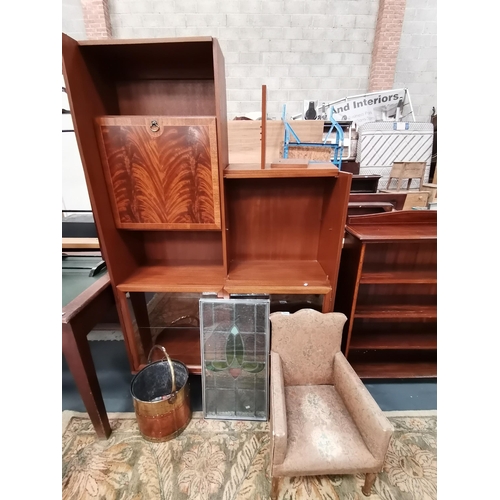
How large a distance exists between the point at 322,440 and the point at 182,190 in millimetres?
1338

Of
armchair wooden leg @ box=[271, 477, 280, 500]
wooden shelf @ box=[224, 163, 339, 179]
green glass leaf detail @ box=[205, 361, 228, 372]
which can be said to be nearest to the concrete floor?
→ green glass leaf detail @ box=[205, 361, 228, 372]

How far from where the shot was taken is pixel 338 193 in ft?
4.17

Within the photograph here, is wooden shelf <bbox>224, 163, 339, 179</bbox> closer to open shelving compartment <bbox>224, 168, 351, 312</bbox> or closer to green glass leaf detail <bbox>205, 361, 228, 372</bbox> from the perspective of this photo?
open shelving compartment <bbox>224, 168, 351, 312</bbox>

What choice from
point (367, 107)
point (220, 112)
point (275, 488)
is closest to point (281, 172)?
point (220, 112)

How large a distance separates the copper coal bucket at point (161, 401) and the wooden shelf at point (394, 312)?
1.12m

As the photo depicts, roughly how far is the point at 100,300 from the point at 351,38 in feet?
18.8

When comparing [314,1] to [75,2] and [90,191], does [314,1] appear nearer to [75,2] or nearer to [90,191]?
[75,2]

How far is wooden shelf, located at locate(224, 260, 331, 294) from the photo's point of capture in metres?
1.41

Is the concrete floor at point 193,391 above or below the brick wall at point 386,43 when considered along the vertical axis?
below

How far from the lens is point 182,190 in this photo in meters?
1.30

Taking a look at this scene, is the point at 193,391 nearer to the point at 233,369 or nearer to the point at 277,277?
the point at 233,369

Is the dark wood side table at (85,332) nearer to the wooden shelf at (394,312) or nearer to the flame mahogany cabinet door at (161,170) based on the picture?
the flame mahogany cabinet door at (161,170)

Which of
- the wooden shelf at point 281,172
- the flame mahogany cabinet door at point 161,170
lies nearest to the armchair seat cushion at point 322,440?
the flame mahogany cabinet door at point 161,170

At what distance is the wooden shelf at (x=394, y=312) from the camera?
5.09 feet
